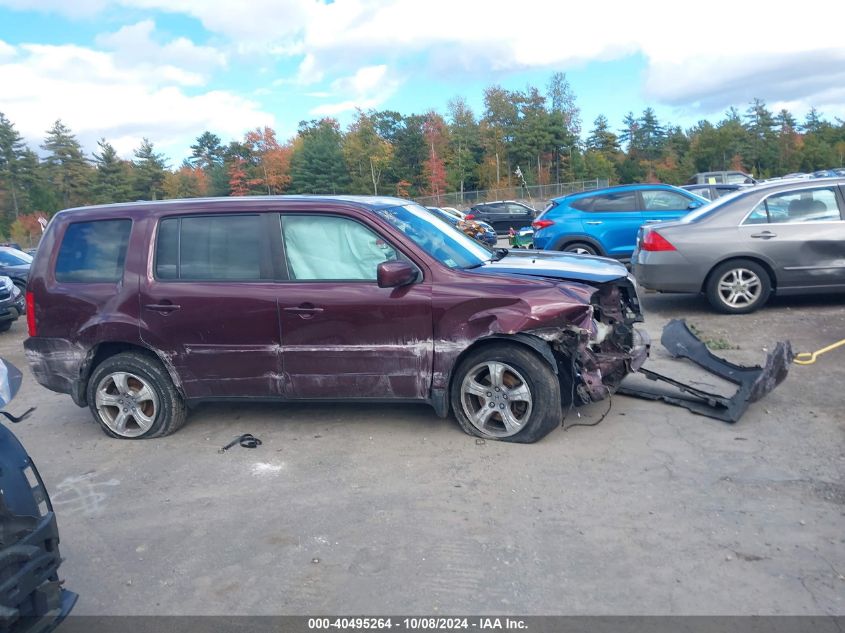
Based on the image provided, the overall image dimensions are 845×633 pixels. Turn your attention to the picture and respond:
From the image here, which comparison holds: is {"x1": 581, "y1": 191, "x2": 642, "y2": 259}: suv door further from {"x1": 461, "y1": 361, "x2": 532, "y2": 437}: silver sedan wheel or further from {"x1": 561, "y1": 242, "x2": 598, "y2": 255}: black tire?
{"x1": 461, "y1": 361, "x2": 532, "y2": 437}: silver sedan wheel

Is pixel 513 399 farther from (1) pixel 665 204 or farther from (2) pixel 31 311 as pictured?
(1) pixel 665 204

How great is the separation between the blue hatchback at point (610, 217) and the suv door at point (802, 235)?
3.68 meters

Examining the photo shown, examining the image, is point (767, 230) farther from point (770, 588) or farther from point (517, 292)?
point (770, 588)

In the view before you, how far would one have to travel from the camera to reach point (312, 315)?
5.22m

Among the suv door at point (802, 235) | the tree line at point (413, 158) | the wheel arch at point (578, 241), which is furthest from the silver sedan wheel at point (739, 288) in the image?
the tree line at point (413, 158)

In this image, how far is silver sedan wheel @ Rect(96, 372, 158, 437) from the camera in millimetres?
5637

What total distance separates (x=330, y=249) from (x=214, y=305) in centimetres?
99

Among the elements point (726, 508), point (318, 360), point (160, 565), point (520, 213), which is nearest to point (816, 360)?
point (726, 508)

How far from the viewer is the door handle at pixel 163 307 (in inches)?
214

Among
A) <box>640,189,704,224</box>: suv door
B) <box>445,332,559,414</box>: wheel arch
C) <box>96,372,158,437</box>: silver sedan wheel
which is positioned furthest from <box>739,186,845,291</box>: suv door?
<box>96,372,158,437</box>: silver sedan wheel

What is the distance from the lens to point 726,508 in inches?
158

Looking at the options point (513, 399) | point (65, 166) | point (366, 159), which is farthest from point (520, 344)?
point (65, 166)

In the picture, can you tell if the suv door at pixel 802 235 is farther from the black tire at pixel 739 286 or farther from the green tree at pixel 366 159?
the green tree at pixel 366 159

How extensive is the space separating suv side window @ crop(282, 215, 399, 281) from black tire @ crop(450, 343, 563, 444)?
101 cm
